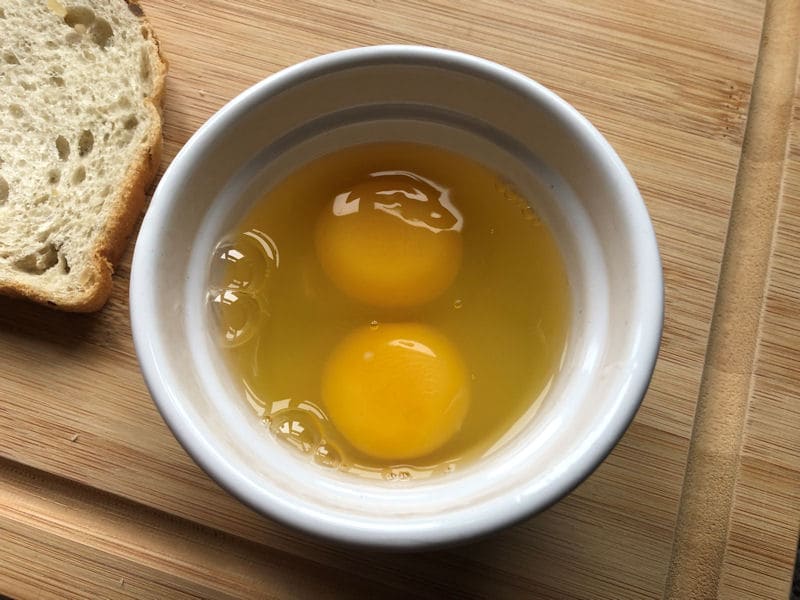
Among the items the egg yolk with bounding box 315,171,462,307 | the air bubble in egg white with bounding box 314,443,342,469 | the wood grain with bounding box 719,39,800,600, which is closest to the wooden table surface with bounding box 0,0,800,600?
the wood grain with bounding box 719,39,800,600

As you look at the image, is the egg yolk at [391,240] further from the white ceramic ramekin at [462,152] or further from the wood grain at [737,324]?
the wood grain at [737,324]

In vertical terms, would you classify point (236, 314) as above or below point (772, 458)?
below

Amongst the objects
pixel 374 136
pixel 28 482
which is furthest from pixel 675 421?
pixel 28 482

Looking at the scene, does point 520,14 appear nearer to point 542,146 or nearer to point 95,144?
point 542,146

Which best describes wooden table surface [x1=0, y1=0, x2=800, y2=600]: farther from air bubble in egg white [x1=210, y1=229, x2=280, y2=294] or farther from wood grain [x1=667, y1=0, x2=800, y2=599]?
air bubble in egg white [x1=210, y1=229, x2=280, y2=294]

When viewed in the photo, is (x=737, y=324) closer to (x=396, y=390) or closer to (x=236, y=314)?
(x=396, y=390)

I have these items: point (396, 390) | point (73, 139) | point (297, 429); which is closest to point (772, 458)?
point (396, 390)
